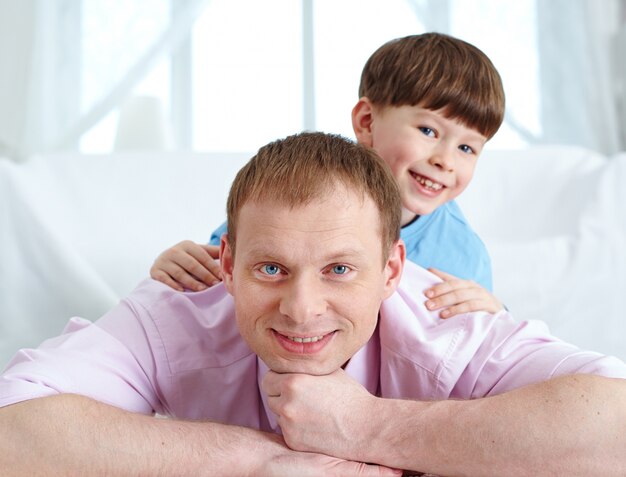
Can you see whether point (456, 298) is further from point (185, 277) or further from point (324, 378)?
point (185, 277)

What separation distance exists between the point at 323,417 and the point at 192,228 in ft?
4.66

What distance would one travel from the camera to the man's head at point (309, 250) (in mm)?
1134

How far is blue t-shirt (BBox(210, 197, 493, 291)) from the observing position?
1.76 metres

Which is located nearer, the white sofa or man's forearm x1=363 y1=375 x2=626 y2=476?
man's forearm x1=363 y1=375 x2=626 y2=476

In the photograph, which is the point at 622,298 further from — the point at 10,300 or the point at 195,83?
the point at 195,83

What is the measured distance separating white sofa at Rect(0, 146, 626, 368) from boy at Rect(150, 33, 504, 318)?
25.7 inches

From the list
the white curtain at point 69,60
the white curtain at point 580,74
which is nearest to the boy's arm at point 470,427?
the white curtain at point 69,60

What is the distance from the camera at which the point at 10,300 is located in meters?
2.26

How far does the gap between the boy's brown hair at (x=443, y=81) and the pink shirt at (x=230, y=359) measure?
38cm

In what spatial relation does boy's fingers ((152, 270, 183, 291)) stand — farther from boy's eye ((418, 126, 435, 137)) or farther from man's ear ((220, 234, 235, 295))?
boy's eye ((418, 126, 435, 137))

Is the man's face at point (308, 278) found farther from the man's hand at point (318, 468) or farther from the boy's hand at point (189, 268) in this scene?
the boy's hand at point (189, 268)

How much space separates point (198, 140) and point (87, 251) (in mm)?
1273

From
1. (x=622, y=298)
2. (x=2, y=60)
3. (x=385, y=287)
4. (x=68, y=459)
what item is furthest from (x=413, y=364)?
(x=2, y=60)

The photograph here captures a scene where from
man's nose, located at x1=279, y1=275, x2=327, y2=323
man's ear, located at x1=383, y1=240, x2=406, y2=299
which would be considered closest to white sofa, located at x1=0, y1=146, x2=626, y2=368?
man's ear, located at x1=383, y1=240, x2=406, y2=299
